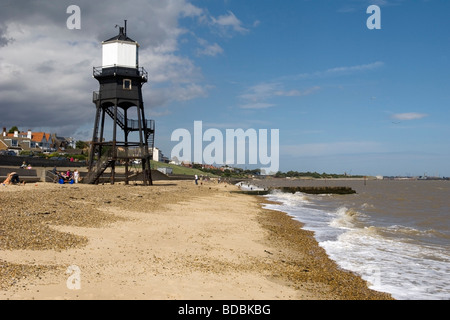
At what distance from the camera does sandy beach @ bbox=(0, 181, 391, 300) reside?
6.72 m

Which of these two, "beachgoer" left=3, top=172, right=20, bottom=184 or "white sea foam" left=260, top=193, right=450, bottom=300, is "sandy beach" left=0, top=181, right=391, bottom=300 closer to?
"white sea foam" left=260, top=193, right=450, bottom=300

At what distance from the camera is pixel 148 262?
28.5 feet

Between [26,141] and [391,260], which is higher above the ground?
[26,141]

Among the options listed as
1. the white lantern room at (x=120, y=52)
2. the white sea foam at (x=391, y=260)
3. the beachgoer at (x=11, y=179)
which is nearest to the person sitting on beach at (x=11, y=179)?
the beachgoer at (x=11, y=179)

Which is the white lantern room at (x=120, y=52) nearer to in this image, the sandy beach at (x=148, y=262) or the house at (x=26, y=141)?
the sandy beach at (x=148, y=262)

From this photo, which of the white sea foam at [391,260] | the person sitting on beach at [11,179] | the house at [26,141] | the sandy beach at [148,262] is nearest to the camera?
the sandy beach at [148,262]

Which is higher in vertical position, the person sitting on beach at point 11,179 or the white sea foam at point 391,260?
the person sitting on beach at point 11,179

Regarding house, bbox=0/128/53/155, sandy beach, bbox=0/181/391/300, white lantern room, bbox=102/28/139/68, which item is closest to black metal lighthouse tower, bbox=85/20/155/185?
white lantern room, bbox=102/28/139/68

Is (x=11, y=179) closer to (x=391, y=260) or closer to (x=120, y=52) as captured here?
(x=120, y=52)

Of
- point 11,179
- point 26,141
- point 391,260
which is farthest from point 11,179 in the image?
point 26,141

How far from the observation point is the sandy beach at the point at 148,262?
6719 mm
